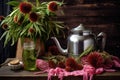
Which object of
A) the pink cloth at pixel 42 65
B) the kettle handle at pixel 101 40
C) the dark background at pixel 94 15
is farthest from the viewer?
the dark background at pixel 94 15

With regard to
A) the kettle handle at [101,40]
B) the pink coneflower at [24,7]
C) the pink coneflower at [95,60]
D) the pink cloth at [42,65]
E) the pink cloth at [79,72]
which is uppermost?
the pink coneflower at [24,7]

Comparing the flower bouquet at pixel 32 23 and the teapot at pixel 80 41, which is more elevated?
the flower bouquet at pixel 32 23

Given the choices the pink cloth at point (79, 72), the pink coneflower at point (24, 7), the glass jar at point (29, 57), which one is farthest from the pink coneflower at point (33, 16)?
the pink cloth at point (79, 72)

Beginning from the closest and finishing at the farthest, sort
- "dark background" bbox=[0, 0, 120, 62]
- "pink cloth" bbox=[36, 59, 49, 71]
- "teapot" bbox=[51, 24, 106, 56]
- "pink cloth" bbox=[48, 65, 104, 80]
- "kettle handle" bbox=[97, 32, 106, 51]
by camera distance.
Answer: "pink cloth" bbox=[48, 65, 104, 80]
"pink cloth" bbox=[36, 59, 49, 71]
"teapot" bbox=[51, 24, 106, 56]
"kettle handle" bbox=[97, 32, 106, 51]
"dark background" bbox=[0, 0, 120, 62]

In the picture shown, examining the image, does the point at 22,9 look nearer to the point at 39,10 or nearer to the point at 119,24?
the point at 39,10

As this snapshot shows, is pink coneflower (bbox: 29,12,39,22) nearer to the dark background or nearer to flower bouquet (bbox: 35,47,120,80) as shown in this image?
flower bouquet (bbox: 35,47,120,80)

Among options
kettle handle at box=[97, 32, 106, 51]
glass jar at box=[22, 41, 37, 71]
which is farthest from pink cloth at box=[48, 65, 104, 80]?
kettle handle at box=[97, 32, 106, 51]

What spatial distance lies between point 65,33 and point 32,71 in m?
0.72

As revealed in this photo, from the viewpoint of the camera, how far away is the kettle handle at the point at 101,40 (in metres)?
1.53

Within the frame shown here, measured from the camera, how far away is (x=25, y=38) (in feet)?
4.44

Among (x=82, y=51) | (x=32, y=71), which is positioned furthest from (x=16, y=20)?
(x=82, y=51)

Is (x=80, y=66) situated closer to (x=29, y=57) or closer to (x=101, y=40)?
(x=29, y=57)

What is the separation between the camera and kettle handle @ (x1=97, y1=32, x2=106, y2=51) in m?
1.53

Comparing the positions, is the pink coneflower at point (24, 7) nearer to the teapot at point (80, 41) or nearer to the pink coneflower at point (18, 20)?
the pink coneflower at point (18, 20)
